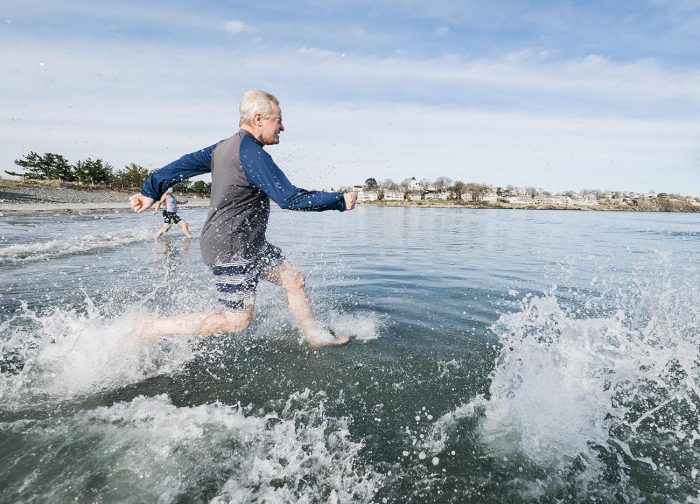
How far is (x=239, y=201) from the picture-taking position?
143 inches


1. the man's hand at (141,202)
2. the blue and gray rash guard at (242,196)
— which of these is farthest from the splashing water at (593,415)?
the man's hand at (141,202)

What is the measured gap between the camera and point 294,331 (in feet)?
16.8

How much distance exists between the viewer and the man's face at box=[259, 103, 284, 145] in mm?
3613

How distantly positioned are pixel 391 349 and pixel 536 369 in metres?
1.51

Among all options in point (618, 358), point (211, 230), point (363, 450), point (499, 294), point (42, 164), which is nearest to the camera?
point (363, 450)

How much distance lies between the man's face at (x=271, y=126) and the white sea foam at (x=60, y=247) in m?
8.45

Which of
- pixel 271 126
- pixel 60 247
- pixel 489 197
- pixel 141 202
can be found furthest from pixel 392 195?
pixel 271 126

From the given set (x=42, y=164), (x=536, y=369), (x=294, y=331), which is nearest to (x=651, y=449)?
(x=536, y=369)

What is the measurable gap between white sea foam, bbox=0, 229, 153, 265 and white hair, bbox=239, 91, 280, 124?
8.39 metres

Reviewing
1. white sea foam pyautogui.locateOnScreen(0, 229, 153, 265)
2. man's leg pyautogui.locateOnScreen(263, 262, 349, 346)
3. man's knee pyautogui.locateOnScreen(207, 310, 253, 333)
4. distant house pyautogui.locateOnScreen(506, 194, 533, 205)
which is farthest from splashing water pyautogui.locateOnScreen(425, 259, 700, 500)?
distant house pyautogui.locateOnScreen(506, 194, 533, 205)

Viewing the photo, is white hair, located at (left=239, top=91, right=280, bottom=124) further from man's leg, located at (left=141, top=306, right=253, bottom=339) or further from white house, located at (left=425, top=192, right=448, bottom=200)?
white house, located at (left=425, top=192, right=448, bottom=200)

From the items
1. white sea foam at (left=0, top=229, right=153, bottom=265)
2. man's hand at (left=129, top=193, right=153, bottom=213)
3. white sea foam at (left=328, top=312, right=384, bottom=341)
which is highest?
man's hand at (left=129, top=193, right=153, bottom=213)

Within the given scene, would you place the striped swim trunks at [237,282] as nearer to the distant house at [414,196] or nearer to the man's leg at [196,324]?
the man's leg at [196,324]

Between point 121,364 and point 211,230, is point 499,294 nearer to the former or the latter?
point 211,230
